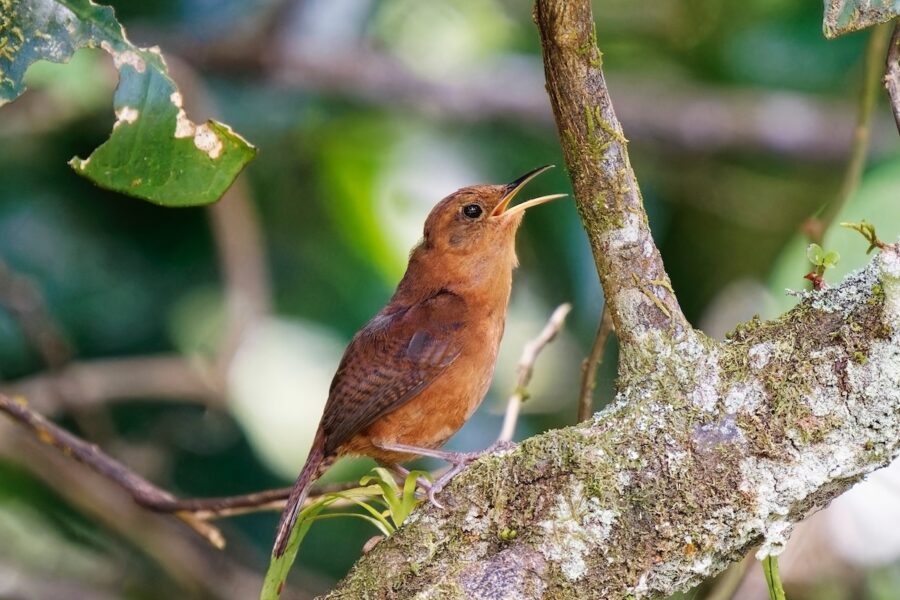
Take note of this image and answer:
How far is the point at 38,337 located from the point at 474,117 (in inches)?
93.8

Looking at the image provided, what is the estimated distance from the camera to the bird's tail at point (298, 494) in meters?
2.97

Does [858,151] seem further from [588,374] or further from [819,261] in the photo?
[819,261]

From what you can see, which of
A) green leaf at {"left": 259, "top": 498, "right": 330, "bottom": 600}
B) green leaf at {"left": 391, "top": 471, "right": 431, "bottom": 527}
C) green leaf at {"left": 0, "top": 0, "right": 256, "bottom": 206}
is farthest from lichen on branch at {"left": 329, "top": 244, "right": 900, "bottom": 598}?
green leaf at {"left": 0, "top": 0, "right": 256, "bottom": 206}

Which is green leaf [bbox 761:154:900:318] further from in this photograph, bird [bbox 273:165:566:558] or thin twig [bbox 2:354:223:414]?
thin twig [bbox 2:354:223:414]

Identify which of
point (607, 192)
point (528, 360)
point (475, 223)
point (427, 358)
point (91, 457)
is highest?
point (475, 223)

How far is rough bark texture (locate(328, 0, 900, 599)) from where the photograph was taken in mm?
2090

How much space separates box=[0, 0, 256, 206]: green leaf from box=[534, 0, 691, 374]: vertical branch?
66 centimetres

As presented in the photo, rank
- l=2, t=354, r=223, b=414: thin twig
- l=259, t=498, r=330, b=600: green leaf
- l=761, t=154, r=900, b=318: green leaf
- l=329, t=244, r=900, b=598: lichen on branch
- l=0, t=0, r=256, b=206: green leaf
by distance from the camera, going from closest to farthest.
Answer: l=329, t=244, r=900, b=598: lichen on branch < l=0, t=0, r=256, b=206: green leaf < l=259, t=498, r=330, b=600: green leaf < l=761, t=154, r=900, b=318: green leaf < l=2, t=354, r=223, b=414: thin twig

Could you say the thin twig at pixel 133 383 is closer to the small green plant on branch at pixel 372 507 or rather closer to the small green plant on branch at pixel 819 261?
the small green plant on branch at pixel 372 507

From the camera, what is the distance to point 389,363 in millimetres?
3629

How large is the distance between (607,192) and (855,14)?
57 cm

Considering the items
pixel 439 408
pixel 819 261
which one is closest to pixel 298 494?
pixel 439 408

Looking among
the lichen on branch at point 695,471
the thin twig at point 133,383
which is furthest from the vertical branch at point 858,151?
the thin twig at point 133,383

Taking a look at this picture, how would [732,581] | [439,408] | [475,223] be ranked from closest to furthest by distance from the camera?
[732,581] < [439,408] < [475,223]
